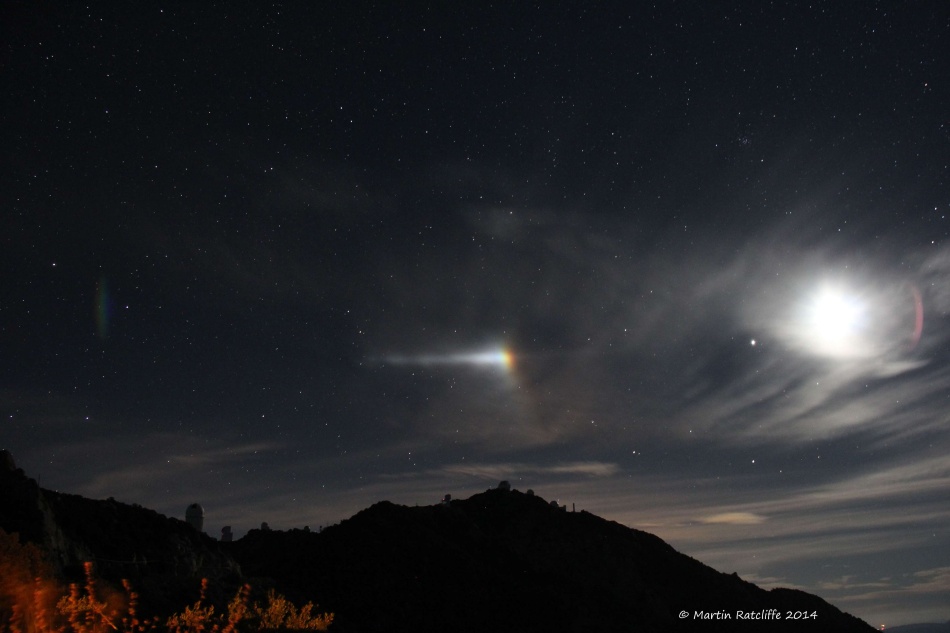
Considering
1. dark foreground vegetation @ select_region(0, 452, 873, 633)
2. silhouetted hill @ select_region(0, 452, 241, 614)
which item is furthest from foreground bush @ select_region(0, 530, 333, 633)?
silhouetted hill @ select_region(0, 452, 241, 614)

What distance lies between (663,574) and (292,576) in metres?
69.9

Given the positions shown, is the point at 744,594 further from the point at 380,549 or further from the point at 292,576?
the point at 292,576

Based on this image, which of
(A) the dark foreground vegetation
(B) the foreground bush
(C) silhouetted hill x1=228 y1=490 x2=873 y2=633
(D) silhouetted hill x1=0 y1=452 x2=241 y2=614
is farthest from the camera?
(C) silhouetted hill x1=228 y1=490 x2=873 y2=633

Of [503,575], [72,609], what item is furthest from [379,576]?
[72,609]

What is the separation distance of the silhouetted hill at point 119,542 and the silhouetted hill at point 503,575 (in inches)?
446

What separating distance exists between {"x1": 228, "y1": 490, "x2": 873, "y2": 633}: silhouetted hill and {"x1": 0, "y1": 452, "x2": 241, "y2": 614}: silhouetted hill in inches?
446

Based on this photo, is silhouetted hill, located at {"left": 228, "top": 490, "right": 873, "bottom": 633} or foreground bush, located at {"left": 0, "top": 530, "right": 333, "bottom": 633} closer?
foreground bush, located at {"left": 0, "top": 530, "right": 333, "bottom": 633}

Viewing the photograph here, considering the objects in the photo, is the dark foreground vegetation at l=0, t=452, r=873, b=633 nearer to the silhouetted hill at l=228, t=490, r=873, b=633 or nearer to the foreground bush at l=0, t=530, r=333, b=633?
the foreground bush at l=0, t=530, r=333, b=633

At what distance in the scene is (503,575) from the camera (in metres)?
99.1

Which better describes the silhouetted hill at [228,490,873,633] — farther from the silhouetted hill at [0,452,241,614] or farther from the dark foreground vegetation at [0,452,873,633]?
the silhouetted hill at [0,452,241,614]

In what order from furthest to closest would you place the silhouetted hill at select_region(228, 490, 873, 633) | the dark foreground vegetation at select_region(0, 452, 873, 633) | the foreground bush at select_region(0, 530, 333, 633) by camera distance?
the silhouetted hill at select_region(228, 490, 873, 633)
the dark foreground vegetation at select_region(0, 452, 873, 633)
the foreground bush at select_region(0, 530, 333, 633)

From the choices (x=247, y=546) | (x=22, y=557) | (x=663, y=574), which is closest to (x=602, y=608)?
(x=663, y=574)

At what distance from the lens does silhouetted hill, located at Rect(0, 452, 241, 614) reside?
44.3 meters

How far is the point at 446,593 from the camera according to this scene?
281ft
